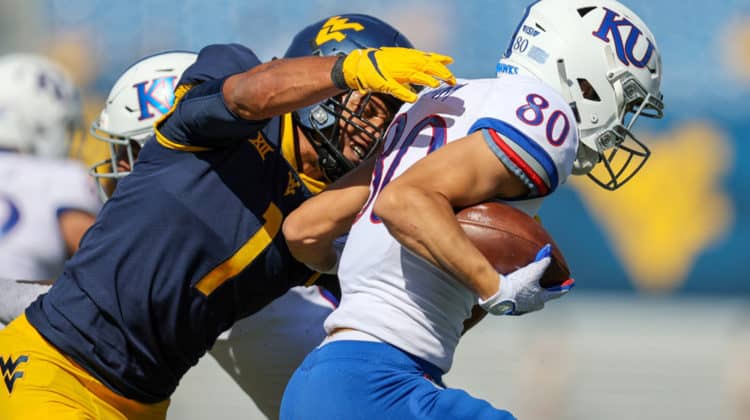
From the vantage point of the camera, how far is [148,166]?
335cm

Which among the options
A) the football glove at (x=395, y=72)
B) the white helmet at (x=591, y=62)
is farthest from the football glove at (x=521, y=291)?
the white helmet at (x=591, y=62)

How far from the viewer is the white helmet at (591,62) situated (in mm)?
3275

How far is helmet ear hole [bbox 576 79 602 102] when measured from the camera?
3295mm

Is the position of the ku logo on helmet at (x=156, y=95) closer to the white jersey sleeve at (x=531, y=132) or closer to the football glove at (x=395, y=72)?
the football glove at (x=395, y=72)

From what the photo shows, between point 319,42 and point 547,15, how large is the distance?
0.71m

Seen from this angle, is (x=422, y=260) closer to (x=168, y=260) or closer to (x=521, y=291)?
(x=521, y=291)

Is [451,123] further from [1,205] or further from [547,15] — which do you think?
[1,205]

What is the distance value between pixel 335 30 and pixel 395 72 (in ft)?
2.49

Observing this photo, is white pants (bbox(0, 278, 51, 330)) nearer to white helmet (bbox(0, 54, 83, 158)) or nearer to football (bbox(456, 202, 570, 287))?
white helmet (bbox(0, 54, 83, 158))

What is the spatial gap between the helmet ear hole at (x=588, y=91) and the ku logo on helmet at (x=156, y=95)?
A: 1.78 metres

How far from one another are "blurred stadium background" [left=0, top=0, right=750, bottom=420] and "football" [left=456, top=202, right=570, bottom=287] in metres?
5.54

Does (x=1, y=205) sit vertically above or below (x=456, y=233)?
below

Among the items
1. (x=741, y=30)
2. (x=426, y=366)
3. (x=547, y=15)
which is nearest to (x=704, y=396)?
(x=741, y=30)

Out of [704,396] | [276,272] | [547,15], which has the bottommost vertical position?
[704,396]
